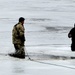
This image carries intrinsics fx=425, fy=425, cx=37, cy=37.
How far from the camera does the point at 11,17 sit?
1236 inches

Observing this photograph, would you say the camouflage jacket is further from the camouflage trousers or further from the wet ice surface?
the wet ice surface

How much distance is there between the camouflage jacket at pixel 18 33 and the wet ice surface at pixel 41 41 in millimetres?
716

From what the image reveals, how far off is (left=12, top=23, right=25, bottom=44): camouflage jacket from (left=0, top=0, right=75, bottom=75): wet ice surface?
0.72m

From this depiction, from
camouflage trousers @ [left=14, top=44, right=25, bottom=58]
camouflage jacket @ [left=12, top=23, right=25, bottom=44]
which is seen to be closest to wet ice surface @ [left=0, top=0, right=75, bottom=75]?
camouflage trousers @ [left=14, top=44, right=25, bottom=58]

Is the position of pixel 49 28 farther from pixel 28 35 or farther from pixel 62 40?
pixel 62 40

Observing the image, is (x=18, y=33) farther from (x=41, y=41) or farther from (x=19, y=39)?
(x=41, y=41)

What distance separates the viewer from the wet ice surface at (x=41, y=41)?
12.8 meters

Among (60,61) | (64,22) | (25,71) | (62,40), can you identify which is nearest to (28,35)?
(62,40)

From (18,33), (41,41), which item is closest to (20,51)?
(18,33)

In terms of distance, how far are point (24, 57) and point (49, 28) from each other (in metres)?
10.5

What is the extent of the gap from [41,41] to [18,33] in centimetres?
531

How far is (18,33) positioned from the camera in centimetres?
1504

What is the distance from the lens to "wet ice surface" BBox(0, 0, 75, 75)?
12766 millimetres

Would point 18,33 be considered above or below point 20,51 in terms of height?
above
